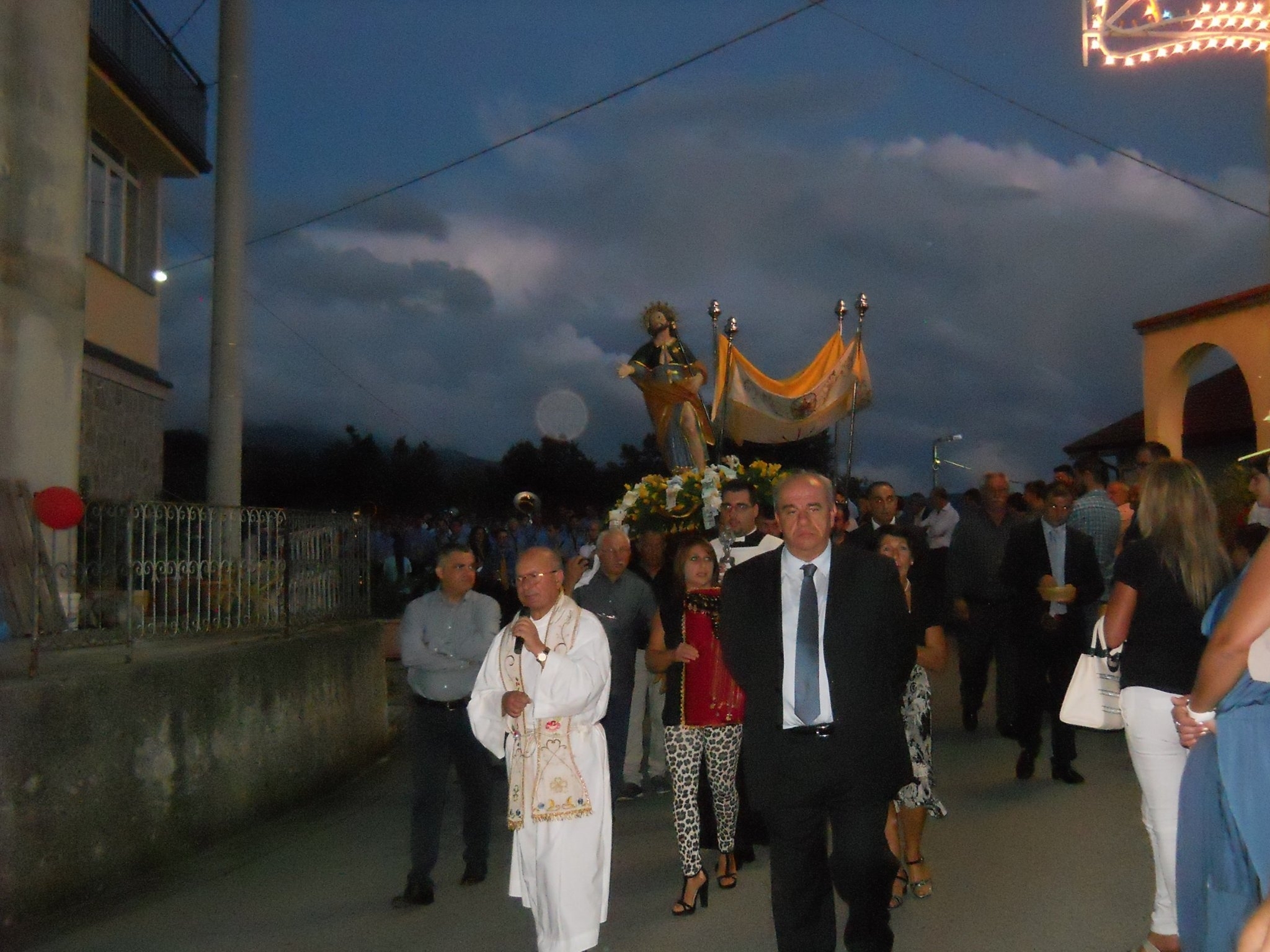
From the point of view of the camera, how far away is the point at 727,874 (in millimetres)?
6691

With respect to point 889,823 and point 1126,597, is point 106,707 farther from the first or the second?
point 1126,597

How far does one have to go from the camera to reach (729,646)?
499 cm


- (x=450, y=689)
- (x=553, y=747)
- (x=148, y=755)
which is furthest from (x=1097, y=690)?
(x=148, y=755)

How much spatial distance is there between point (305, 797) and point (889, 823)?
454 cm

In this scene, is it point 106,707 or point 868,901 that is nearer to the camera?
point 868,901

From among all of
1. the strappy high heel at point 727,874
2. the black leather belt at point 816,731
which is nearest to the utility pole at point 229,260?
the strappy high heel at point 727,874

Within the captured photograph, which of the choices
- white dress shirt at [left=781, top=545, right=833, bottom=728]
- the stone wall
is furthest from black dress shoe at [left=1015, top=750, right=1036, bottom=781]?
the stone wall

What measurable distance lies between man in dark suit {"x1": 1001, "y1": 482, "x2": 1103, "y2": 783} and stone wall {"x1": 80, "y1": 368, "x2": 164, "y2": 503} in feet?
33.4

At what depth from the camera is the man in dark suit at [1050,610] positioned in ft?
28.9

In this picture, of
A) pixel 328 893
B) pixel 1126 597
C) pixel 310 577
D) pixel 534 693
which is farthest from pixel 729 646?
pixel 310 577

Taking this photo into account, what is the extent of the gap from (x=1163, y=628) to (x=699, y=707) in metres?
2.45

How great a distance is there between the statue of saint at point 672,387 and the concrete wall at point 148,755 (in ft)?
10.7

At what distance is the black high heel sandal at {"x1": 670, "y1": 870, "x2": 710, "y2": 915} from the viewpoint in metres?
6.11

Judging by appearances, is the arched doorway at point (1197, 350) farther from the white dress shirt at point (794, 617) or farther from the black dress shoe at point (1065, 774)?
the white dress shirt at point (794, 617)
